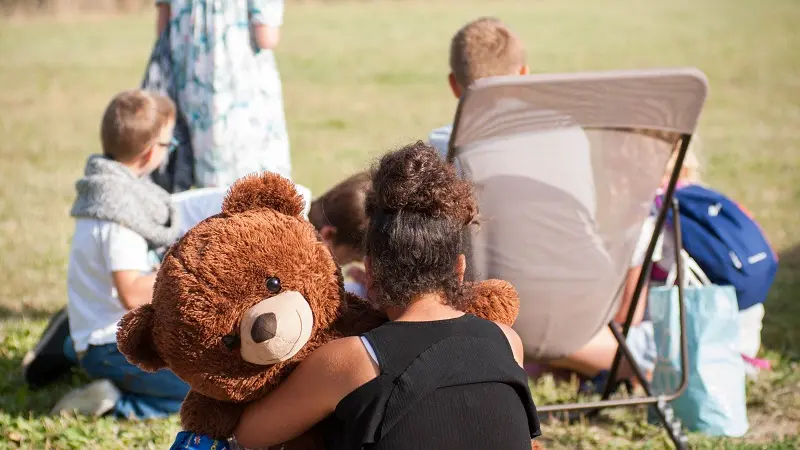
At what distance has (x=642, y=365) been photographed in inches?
148

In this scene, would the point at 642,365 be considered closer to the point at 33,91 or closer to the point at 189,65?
the point at 189,65

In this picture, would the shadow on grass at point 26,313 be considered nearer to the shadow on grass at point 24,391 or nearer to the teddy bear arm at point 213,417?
the shadow on grass at point 24,391

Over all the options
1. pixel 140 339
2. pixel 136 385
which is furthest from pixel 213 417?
pixel 136 385

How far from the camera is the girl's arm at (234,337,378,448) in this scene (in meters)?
1.88

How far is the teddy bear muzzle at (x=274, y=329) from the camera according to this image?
1.85m

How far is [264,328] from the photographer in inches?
72.4

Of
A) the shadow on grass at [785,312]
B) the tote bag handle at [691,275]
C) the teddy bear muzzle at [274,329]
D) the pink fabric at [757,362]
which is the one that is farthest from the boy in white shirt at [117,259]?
the shadow on grass at [785,312]

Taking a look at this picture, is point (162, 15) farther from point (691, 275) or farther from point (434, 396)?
point (434, 396)

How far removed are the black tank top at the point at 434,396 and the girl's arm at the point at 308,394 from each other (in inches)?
1.1

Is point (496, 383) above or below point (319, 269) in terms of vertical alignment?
below

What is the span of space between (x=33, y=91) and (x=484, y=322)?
10.8 meters

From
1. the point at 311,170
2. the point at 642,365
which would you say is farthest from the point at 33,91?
the point at 642,365

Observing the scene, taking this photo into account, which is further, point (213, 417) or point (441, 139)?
point (441, 139)

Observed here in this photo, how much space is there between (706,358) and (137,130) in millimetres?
2150
